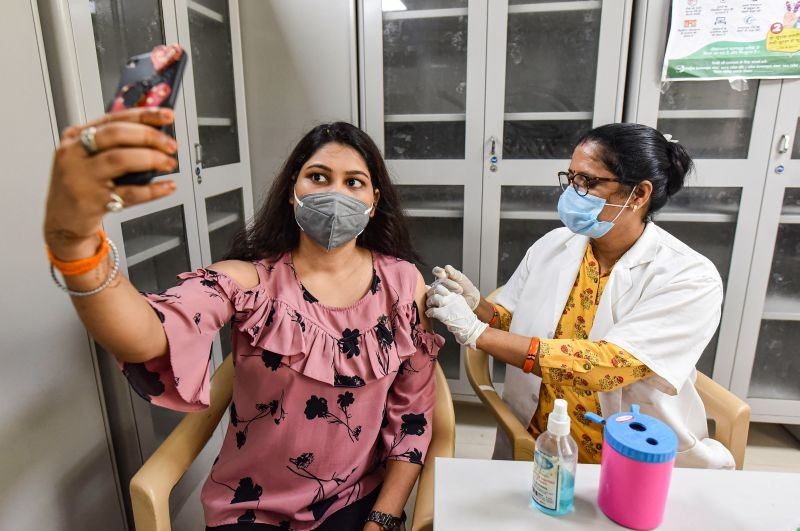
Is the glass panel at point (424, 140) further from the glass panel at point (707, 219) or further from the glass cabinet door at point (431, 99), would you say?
the glass panel at point (707, 219)

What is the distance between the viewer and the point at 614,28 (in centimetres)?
187

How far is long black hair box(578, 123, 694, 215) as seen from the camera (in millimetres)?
1261

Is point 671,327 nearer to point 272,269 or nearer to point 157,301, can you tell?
point 272,269

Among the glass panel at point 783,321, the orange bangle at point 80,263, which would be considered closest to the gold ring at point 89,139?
the orange bangle at point 80,263

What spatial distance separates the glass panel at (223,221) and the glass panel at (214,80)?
0.48 ft

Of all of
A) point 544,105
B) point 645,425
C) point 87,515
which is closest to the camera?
point 645,425

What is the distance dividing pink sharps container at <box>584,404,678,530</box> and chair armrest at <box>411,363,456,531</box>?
36 cm

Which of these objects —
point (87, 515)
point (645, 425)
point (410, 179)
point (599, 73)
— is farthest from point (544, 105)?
point (87, 515)

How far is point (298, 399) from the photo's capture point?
111 cm

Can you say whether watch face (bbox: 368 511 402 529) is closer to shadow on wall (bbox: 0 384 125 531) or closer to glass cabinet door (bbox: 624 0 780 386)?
shadow on wall (bbox: 0 384 125 531)

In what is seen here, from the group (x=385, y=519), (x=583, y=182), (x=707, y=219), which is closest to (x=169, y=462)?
(x=385, y=519)

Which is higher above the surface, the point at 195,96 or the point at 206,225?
the point at 195,96

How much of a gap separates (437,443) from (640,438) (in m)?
0.58

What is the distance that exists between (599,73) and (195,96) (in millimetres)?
1521
